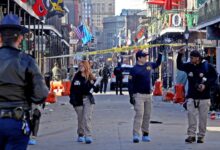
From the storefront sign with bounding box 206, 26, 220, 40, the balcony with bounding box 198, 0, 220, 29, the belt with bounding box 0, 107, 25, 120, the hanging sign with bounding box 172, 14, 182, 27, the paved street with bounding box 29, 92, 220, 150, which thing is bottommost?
the paved street with bounding box 29, 92, 220, 150

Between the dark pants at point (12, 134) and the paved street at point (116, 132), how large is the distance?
5964mm

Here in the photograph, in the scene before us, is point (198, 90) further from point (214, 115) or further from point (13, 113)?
point (214, 115)

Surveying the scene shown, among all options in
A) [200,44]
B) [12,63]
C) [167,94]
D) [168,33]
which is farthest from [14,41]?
[168,33]

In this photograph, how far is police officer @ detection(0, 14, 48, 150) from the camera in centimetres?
673

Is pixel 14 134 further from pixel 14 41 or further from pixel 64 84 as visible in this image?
pixel 64 84

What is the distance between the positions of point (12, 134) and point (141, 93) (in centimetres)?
704

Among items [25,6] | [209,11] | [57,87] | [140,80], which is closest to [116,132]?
[140,80]

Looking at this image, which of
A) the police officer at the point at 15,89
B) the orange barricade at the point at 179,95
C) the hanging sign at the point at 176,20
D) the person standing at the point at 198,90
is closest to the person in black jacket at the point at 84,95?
the person standing at the point at 198,90

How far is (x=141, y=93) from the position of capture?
13562 millimetres

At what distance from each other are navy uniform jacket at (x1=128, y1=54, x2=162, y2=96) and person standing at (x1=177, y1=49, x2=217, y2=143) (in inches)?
29.2

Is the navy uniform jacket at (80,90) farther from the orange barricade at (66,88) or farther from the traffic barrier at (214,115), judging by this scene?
the orange barricade at (66,88)

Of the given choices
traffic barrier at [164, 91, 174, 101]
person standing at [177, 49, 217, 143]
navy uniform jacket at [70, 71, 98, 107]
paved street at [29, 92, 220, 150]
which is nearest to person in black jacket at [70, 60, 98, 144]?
navy uniform jacket at [70, 71, 98, 107]

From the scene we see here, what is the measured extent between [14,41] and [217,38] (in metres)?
28.5

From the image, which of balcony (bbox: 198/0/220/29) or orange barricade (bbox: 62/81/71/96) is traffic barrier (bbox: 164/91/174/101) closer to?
balcony (bbox: 198/0/220/29)
